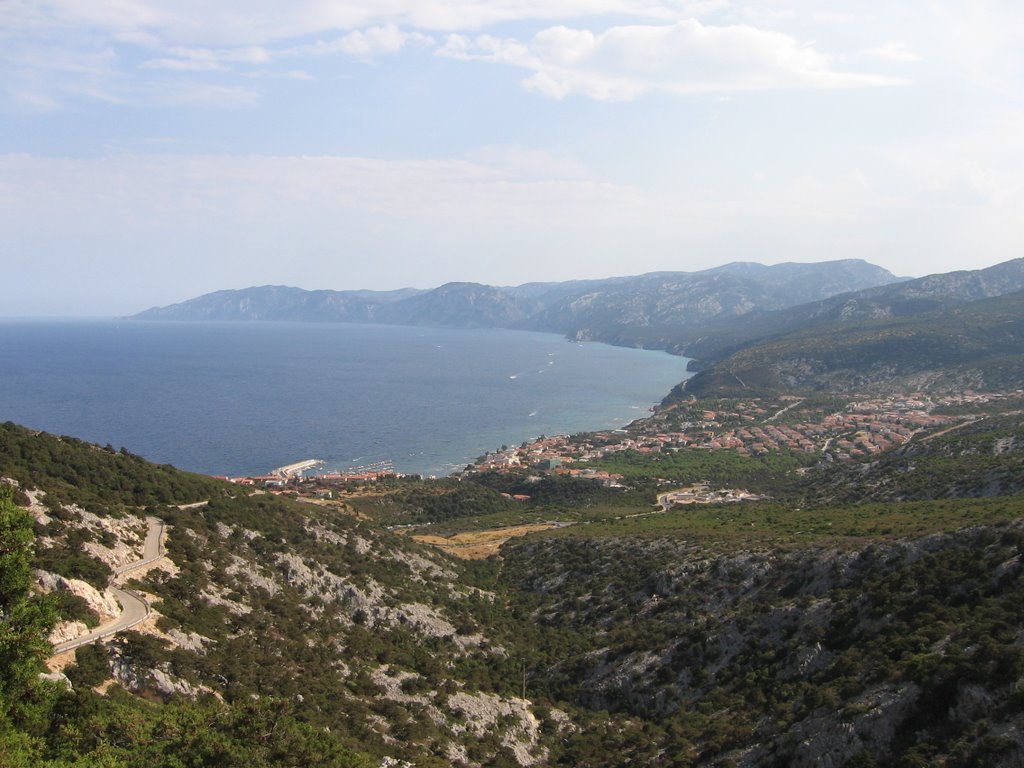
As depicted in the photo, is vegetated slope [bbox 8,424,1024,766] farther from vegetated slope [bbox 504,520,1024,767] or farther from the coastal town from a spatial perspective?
the coastal town

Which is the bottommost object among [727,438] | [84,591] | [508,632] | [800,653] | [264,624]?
[727,438]

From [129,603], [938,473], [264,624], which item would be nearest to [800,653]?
[264,624]

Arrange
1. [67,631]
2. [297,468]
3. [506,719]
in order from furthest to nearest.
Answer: [297,468] → [506,719] → [67,631]

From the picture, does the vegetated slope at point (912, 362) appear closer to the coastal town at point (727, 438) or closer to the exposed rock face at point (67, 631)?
the coastal town at point (727, 438)

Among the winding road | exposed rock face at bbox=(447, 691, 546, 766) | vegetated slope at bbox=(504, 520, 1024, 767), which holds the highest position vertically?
the winding road

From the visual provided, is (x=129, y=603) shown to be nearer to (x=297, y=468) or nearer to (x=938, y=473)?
(x=938, y=473)

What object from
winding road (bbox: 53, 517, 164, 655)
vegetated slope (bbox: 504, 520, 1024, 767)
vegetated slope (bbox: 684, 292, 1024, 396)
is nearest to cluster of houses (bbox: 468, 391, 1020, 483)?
vegetated slope (bbox: 684, 292, 1024, 396)

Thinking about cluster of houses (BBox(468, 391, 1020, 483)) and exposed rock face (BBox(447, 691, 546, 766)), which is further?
cluster of houses (BBox(468, 391, 1020, 483))

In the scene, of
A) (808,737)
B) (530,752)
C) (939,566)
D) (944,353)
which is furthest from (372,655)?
(944,353)
